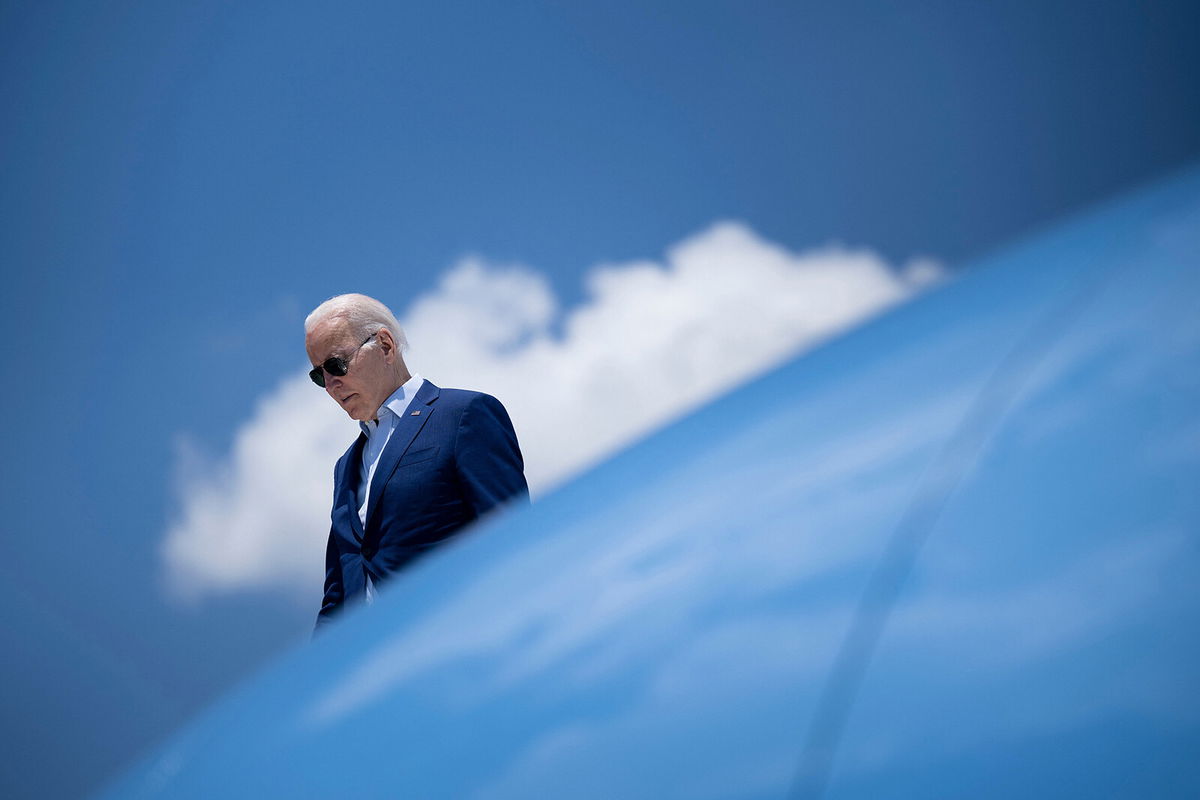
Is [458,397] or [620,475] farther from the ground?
[458,397]

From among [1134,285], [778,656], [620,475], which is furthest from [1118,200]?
[778,656]

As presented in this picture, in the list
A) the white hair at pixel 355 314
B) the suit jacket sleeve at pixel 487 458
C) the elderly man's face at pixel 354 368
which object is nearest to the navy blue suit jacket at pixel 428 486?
the suit jacket sleeve at pixel 487 458

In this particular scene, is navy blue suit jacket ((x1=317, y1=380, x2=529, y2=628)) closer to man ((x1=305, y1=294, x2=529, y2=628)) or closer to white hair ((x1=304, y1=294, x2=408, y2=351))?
man ((x1=305, y1=294, x2=529, y2=628))

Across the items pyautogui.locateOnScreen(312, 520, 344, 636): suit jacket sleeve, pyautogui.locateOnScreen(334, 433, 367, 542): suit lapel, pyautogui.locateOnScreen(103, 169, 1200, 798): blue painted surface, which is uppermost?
pyautogui.locateOnScreen(334, 433, 367, 542): suit lapel

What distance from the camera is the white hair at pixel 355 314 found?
197cm

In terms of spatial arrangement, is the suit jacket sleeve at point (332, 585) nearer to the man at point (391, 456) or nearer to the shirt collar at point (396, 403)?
the man at point (391, 456)

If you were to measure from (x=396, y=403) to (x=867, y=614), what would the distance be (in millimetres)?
1445

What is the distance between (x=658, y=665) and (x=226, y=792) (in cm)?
33

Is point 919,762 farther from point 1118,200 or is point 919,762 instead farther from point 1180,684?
point 1118,200

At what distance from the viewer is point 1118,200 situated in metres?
1.03

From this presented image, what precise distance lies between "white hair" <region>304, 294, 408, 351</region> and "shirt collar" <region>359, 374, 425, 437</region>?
0.39 feet

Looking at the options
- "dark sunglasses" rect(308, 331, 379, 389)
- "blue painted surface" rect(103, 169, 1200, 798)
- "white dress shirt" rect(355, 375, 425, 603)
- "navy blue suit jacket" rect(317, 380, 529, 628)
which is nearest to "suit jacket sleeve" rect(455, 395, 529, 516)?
"navy blue suit jacket" rect(317, 380, 529, 628)

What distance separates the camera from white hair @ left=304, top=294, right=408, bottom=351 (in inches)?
77.5

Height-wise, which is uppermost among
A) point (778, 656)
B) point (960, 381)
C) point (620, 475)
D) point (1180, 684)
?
point (620, 475)
